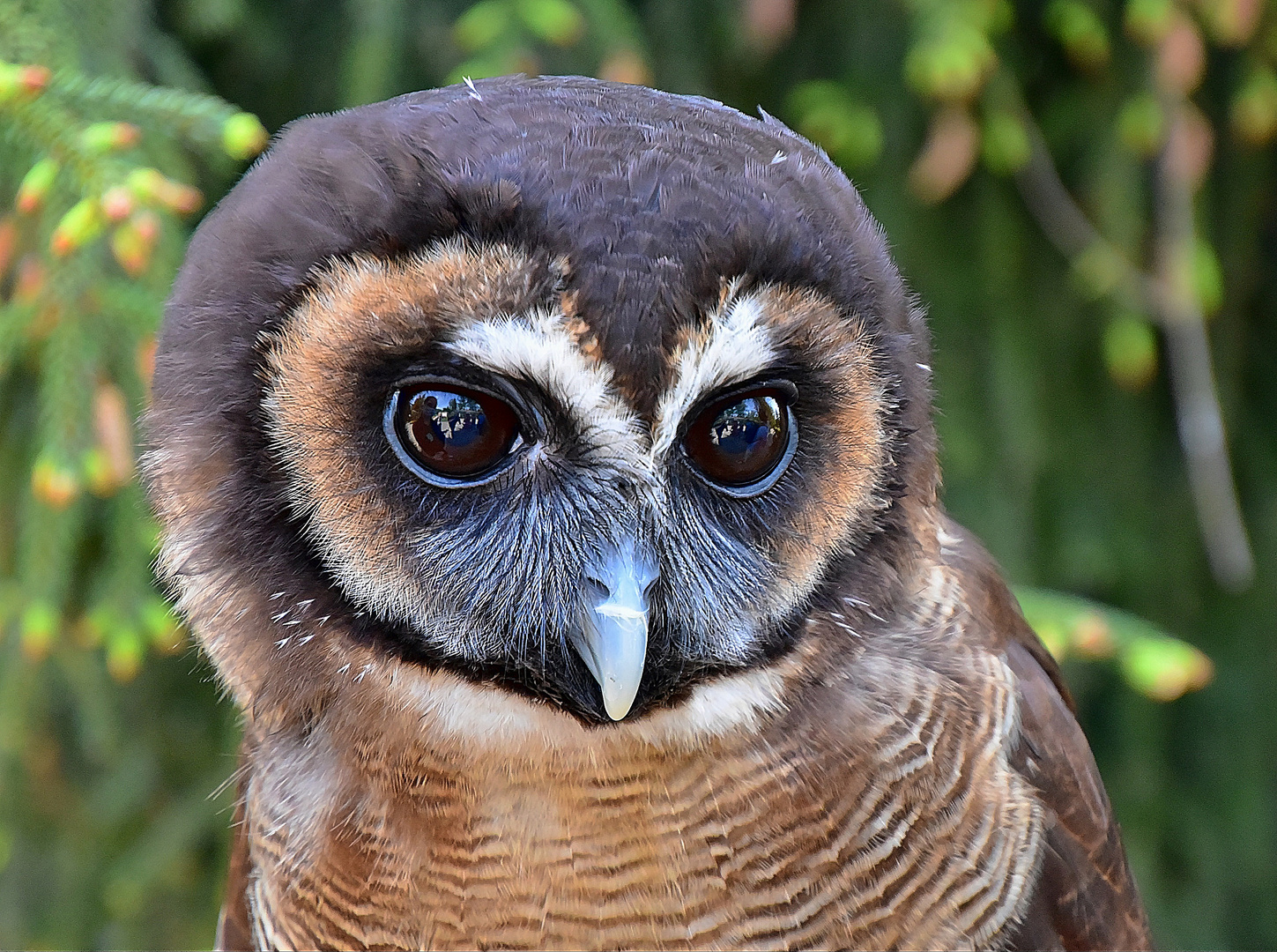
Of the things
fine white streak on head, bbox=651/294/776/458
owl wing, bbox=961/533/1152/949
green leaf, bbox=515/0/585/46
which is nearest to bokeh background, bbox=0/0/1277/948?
green leaf, bbox=515/0/585/46

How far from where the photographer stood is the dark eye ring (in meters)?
0.95

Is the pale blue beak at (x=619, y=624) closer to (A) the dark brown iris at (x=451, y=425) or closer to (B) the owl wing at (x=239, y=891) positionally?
(A) the dark brown iris at (x=451, y=425)

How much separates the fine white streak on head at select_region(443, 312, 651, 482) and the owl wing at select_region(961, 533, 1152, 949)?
597 mm

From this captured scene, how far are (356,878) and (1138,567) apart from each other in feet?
5.93

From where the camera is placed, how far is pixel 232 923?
4.97 feet

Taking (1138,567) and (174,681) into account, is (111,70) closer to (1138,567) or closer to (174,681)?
(174,681)

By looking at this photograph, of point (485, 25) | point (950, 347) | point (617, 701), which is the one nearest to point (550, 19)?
point (485, 25)

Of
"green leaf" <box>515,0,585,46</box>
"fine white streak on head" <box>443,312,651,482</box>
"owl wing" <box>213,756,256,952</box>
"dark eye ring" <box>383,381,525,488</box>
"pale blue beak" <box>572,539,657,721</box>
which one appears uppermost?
"fine white streak on head" <box>443,312,651,482</box>

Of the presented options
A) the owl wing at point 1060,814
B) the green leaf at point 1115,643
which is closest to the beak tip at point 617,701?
the owl wing at point 1060,814

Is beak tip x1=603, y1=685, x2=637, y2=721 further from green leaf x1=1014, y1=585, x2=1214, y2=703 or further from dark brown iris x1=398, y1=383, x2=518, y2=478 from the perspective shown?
green leaf x1=1014, y1=585, x2=1214, y2=703

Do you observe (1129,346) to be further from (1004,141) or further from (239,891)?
(239,891)

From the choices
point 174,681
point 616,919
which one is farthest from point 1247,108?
point 174,681

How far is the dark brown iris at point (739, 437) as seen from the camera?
0.99 meters

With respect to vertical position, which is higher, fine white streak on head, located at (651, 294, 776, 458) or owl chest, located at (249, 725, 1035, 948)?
fine white streak on head, located at (651, 294, 776, 458)
